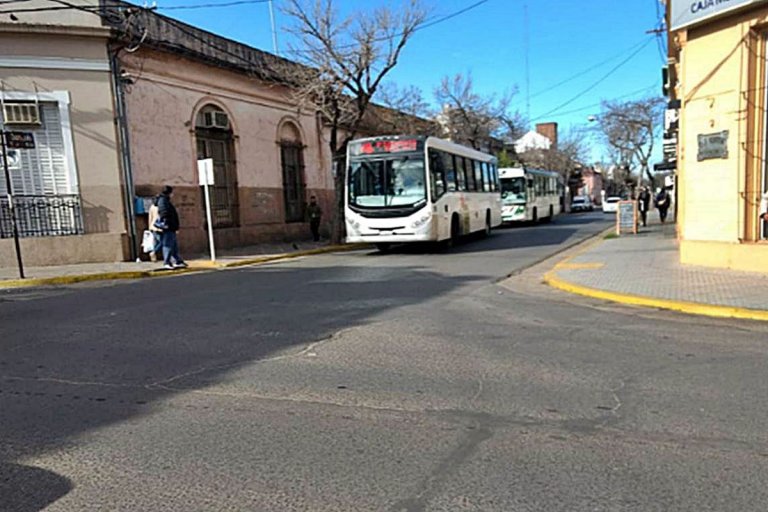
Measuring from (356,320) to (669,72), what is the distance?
A: 57.4 feet

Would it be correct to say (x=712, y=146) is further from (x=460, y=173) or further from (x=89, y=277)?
(x=89, y=277)

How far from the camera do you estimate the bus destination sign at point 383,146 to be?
16250mm

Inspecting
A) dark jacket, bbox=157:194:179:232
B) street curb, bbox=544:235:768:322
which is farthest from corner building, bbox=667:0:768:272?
dark jacket, bbox=157:194:179:232

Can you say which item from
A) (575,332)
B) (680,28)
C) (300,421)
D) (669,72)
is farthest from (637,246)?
(300,421)

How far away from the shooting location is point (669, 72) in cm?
1959

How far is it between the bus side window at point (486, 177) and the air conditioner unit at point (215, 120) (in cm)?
980

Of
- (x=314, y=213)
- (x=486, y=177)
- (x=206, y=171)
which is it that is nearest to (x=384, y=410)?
(x=206, y=171)

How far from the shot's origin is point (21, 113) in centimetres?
1496

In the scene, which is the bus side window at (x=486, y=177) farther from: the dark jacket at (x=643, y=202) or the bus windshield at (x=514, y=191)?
the bus windshield at (x=514, y=191)

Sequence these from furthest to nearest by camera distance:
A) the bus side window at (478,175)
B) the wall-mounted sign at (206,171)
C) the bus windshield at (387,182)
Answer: the bus side window at (478,175) → the bus windshield at (387,182) → the wall-mounted sign at (206,171)

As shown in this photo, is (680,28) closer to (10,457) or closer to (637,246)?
(637,246)

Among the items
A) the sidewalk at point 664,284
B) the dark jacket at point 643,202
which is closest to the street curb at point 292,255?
the sidewalk at point 664,284

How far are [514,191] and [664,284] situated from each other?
21.9 m

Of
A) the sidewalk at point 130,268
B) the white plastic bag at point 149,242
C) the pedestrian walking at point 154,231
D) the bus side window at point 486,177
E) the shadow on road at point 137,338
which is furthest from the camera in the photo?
the bus side window at point 486,177
